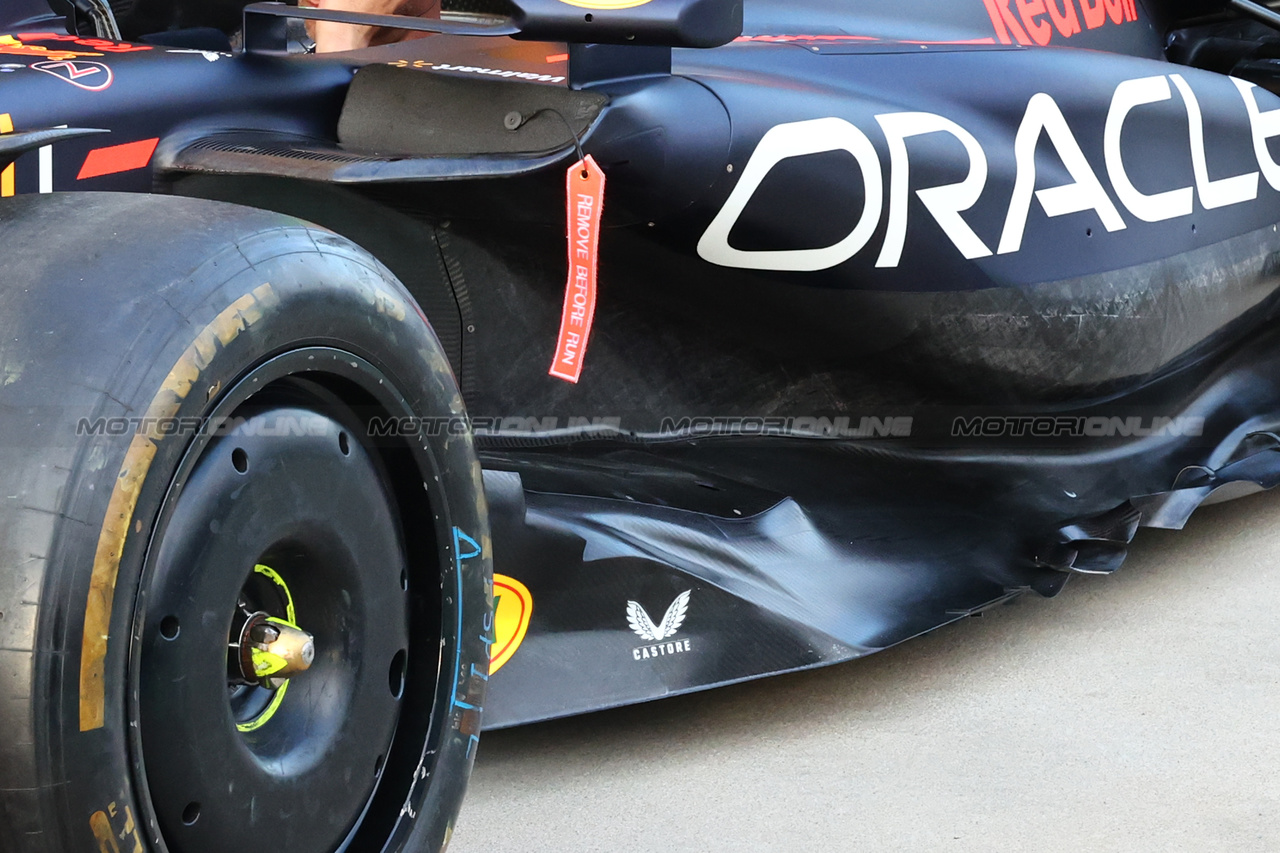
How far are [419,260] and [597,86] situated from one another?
0.32m

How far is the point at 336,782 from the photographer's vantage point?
4.03 ft

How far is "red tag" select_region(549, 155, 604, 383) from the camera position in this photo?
→ 5.58 feet

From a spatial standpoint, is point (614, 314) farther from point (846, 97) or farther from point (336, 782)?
point (336, 782)

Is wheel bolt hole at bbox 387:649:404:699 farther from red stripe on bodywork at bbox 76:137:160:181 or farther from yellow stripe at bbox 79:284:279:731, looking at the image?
red stripe on bodywork at bbox 76:137:160:181

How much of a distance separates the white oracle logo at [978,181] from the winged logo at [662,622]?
480 millimetres

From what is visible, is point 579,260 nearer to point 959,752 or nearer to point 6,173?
point 6,173

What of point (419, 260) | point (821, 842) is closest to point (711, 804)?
point (821, 842)

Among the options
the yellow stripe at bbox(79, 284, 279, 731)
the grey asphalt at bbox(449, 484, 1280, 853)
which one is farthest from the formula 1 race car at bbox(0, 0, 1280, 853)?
the grey asphalt at bbox(449, 484, 1280, 853)

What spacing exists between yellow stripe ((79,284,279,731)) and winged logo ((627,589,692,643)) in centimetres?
100

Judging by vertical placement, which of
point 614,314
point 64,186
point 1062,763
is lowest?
point 1062,763

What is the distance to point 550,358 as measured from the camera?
195cm

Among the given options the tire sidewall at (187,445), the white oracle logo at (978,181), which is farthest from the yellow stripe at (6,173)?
the white oracle logo at (978,181)

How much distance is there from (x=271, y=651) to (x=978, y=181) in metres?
1.38

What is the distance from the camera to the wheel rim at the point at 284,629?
1.04 meters
